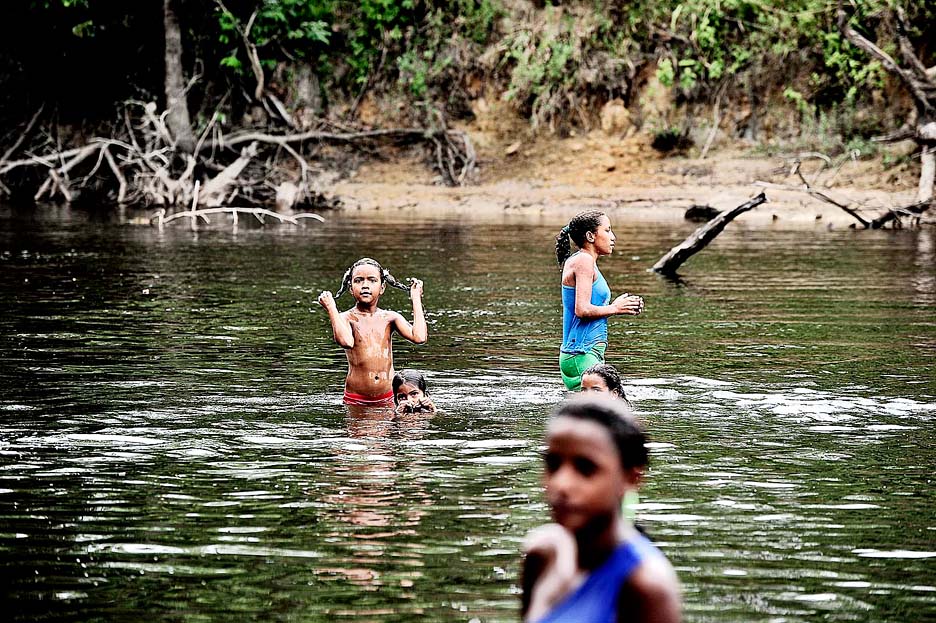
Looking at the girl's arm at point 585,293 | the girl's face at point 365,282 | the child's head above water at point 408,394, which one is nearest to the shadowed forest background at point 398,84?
the girl's arm at point 585,293

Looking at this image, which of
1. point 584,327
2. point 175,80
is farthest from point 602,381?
point 175,80

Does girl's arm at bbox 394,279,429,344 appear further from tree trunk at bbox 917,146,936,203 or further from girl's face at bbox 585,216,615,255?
tree trunk at bbox 917,146,936,203

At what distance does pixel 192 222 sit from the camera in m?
30.6

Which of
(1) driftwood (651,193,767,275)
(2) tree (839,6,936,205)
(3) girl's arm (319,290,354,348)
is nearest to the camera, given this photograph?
(3) girl's arm (319,290,354,348)

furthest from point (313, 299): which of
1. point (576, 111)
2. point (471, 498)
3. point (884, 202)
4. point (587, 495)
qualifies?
point (576, 111)

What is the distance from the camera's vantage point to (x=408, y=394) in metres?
9.55

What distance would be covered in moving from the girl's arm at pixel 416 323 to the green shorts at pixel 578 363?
997mm

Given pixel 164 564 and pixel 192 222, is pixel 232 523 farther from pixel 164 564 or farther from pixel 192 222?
pixel 192 222

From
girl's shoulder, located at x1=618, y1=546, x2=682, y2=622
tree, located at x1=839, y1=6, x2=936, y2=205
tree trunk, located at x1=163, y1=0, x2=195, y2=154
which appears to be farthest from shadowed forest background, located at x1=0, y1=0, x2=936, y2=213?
girl's shoulder, located at x1=618, y1=546, x2=682, y2=622

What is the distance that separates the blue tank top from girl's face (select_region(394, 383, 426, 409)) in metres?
1.04

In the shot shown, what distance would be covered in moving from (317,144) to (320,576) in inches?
1336

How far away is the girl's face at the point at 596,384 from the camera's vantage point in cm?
817

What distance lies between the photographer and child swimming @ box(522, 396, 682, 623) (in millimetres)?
2730

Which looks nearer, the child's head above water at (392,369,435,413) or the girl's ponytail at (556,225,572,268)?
the child's head above water at (392,369,435,413)
